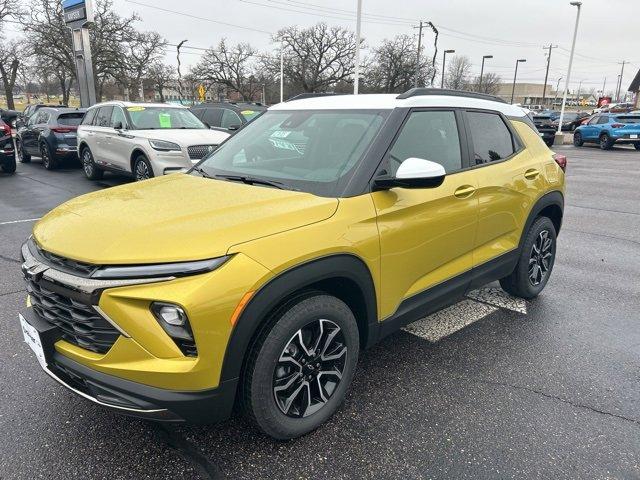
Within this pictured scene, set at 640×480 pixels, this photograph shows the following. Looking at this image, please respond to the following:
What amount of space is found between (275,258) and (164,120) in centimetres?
857

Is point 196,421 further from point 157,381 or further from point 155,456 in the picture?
point 155,456

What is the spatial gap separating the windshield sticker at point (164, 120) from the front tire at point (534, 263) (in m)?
7.65

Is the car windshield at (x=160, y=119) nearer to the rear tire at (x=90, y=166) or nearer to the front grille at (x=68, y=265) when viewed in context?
the rear tire at (x=90, y=166)

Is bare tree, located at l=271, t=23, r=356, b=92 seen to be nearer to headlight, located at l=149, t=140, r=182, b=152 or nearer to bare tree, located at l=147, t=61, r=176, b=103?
bare tree, located at l=147, t=61, r=176, b=103

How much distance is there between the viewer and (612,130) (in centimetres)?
2292

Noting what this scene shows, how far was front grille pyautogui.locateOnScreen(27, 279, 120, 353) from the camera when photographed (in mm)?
2047

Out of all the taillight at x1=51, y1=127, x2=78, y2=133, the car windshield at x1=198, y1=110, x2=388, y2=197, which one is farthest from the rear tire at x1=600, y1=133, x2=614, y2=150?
the car windshield at x1=198, y1=110, x2=388, y2=197

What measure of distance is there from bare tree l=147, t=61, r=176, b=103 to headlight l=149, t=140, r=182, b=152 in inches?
1548

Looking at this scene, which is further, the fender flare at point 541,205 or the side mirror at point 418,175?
the fender flare at point 541,205

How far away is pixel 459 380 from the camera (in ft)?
10.3

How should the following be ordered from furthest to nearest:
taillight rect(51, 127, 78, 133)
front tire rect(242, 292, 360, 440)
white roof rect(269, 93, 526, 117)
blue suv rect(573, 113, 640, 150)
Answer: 1. blue suv rect(573, 113, 640, 150)
2. taillight rect(51, 127, 78, 133)
3. white roof rect(269, 93, 526, 117)
4. front tire rect(242, 292, 360, 440)

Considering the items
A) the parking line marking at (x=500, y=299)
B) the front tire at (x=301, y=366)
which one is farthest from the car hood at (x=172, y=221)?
the parking line marking at (x=500, y=299)

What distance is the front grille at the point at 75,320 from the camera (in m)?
2.05

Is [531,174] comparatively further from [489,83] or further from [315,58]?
[489,83]
